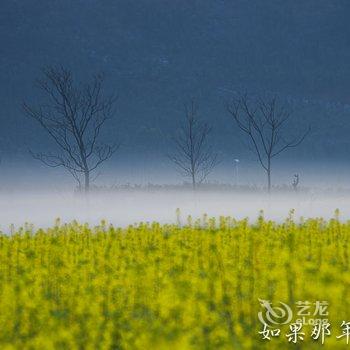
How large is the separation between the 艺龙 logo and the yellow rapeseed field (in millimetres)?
115

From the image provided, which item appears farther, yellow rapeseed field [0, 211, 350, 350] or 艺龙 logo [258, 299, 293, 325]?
艺龙 logo [258, 299, 293, 325]

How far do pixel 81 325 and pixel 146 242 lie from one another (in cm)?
577

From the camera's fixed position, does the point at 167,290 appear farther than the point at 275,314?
Yes

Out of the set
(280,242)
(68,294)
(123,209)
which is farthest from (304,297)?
(123,209)

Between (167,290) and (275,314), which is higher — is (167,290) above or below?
above

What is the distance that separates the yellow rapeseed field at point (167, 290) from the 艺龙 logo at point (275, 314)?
0.11 metres

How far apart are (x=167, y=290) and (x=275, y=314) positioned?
129 centimetres

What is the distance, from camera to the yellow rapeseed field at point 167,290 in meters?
7.81

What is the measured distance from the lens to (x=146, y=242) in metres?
14.5

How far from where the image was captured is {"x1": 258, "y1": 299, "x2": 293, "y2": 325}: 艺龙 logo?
8.39m

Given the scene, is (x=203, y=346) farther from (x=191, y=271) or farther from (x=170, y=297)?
(x=191, y=271)

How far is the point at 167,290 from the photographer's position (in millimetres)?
8875

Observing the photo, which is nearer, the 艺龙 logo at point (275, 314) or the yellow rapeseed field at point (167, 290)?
the yellow rapeseed field at point (167, 290)

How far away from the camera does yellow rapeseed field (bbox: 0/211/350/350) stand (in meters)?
7.81
